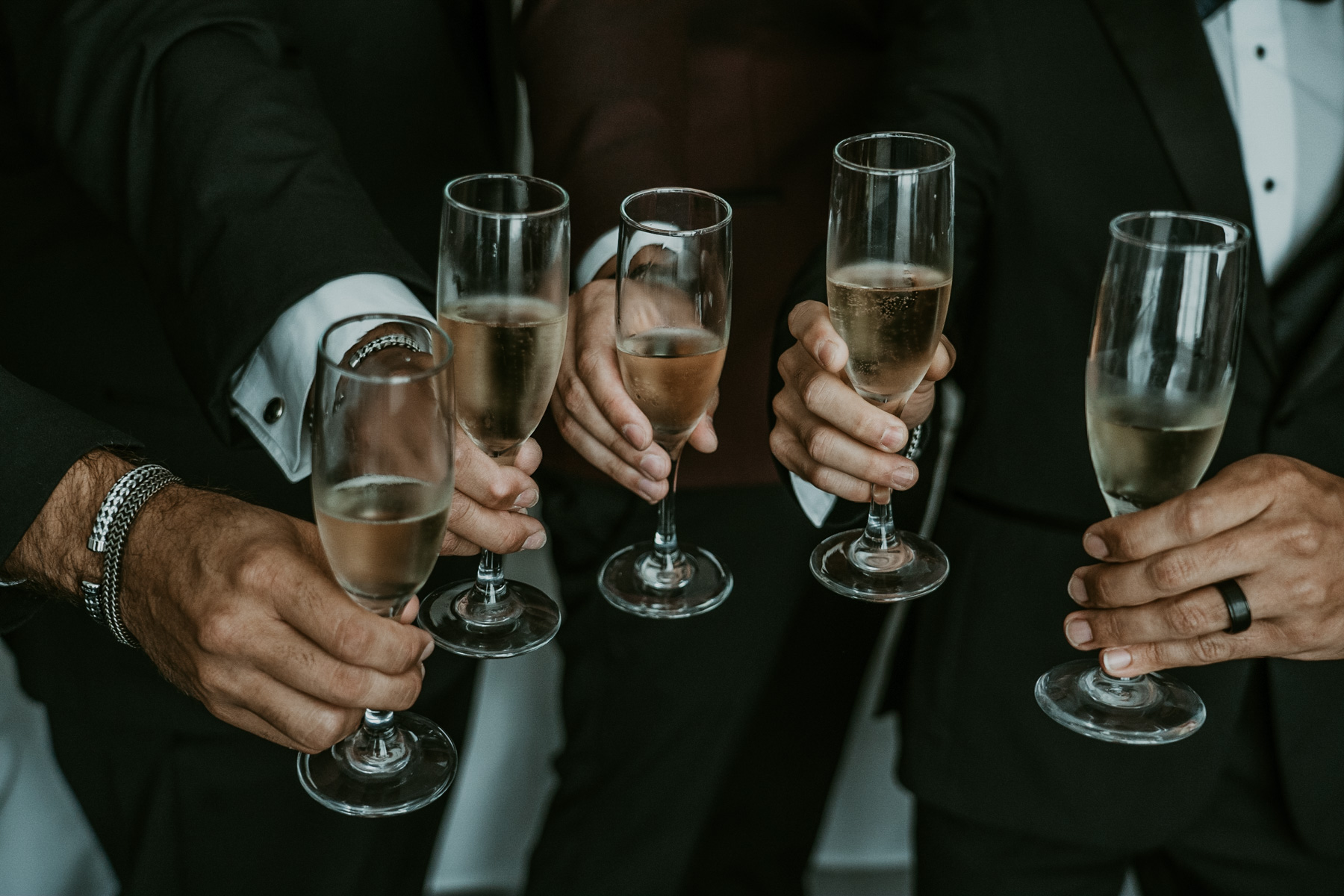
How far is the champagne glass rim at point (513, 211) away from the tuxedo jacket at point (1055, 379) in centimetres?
34

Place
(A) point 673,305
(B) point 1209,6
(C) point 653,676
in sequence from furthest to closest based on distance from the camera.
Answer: (C) point 653,676 → (B) point 1209,6 → (A) point 673,305

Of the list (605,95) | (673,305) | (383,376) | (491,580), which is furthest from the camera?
(605,95)

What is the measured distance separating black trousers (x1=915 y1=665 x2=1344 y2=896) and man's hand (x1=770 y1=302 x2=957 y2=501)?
616mm

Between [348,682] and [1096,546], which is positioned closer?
[348,682]

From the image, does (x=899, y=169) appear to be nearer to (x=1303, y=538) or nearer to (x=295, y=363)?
(x=1303, y=538)

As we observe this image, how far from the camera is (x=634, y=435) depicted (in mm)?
1312

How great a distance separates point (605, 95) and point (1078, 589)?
3.35 ft

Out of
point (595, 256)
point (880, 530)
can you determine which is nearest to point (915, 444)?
point (880, 530)

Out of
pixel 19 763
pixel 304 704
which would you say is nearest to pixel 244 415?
pixel 304 704

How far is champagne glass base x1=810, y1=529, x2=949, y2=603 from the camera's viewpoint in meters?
1.31

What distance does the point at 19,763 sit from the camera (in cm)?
213

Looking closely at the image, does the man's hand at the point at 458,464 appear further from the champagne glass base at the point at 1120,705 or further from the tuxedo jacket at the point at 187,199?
the champagne glass base at the point at 1120,705

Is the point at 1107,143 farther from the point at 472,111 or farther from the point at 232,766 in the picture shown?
the point at 232,766

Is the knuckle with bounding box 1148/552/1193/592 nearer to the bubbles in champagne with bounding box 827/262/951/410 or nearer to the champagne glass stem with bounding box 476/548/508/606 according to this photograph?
the bubbles in champagne with bounding box 827/262/951/410
